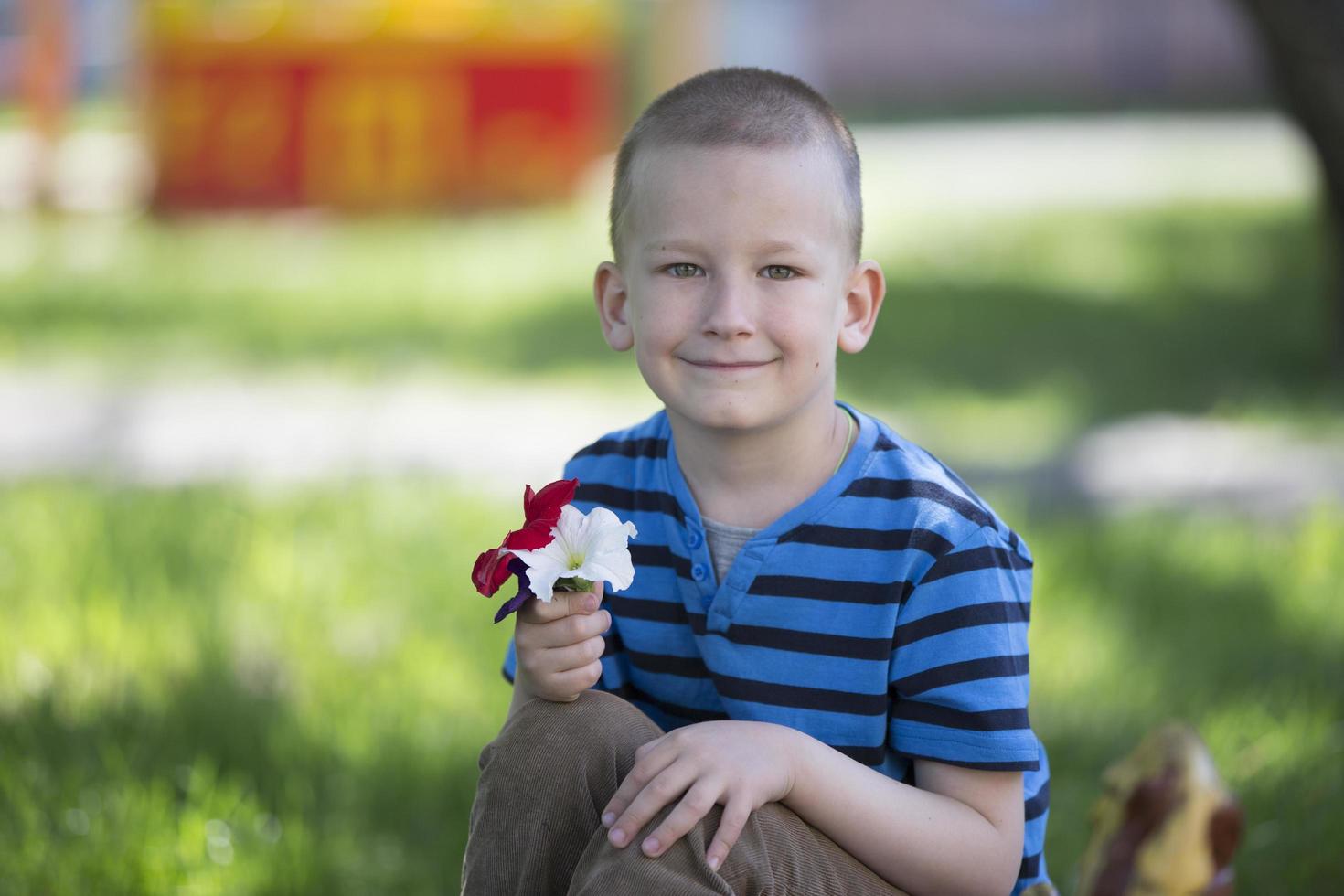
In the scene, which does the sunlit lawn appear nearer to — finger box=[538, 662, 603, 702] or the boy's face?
finger box=[538, 662, 603, 702]

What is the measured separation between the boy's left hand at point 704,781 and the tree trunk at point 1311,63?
13.2 ft

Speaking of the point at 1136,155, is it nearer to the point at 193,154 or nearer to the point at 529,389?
the point at 193,154

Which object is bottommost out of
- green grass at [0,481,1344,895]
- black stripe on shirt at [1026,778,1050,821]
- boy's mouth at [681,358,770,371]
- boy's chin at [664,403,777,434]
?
green grass at [0,481,1344,895]

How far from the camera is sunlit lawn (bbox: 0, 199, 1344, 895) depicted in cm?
261

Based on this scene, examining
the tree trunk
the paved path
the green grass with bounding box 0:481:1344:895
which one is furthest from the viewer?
the tree trunk

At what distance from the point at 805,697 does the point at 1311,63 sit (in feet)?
12.8

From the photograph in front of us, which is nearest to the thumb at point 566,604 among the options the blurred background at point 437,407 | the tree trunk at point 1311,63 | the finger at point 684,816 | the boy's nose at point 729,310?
the finger at point 684,816

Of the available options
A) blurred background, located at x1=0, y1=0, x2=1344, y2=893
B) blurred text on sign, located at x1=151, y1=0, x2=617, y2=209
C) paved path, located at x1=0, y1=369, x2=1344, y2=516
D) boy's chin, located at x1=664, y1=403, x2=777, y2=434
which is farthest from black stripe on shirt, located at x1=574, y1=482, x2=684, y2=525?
blurred text on sign, located at x1=151, y1=0, x2=617, y2=209

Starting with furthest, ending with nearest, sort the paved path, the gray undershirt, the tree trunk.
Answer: the tree trunk, the paved path, the gray undershirt

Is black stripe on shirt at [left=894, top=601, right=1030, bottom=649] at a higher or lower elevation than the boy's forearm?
higher

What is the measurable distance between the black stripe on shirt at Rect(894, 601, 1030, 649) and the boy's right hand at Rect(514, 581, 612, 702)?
0.34 metres

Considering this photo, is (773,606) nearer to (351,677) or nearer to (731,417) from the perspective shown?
(731,417)

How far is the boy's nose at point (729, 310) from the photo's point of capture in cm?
176

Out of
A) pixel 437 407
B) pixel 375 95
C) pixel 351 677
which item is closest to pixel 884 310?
pixel 437 407
